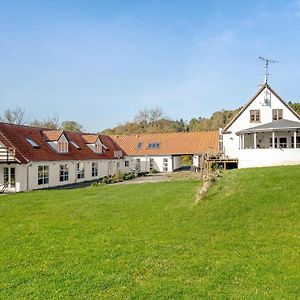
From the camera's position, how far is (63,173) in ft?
119

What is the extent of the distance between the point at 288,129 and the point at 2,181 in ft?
78.7

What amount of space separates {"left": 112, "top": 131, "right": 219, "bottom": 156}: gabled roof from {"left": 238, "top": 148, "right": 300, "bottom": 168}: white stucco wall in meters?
18.0

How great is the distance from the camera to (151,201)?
18078mm

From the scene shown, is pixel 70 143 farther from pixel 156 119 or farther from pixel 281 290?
pixel 156 119

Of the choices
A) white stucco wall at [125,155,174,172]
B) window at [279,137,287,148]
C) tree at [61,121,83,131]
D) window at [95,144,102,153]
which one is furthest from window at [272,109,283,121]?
tree at [61,121,83,131]

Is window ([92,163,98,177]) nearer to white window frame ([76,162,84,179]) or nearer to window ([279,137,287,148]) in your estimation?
white window frame ([76,162,84,179])

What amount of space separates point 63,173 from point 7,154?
756cm

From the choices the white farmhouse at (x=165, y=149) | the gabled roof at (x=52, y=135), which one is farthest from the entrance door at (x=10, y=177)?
the white farmhouse at (x=165, y=149)

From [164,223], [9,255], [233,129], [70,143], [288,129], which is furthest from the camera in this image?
[70,143]

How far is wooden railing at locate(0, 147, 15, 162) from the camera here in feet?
96.7

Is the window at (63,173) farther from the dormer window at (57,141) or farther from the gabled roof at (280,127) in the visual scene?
the gabled roof at (280,127)

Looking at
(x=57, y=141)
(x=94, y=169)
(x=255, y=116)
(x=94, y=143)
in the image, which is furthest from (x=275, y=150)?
(x=94, y=143)

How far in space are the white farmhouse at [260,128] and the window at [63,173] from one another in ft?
53.2

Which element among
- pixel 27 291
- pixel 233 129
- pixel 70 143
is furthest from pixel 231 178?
pixel 70 143
